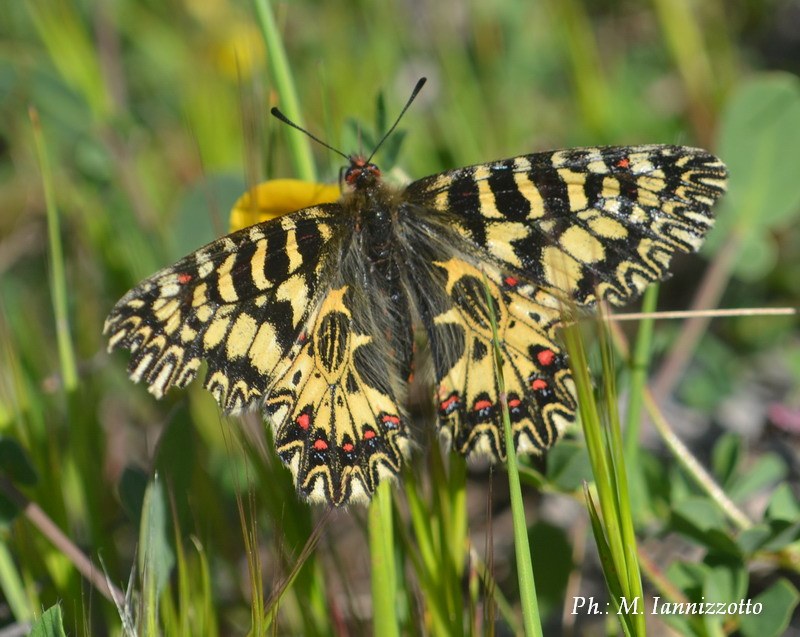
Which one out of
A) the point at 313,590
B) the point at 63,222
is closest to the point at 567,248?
the point at 313,590

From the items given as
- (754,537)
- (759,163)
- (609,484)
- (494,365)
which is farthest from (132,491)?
(759,163)

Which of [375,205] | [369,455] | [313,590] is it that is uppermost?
[375,205]

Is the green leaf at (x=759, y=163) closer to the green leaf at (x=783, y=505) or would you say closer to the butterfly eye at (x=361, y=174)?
the green leaf at (x=783, y=505)

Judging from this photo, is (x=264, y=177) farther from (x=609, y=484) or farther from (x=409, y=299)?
(x=609, y=484)

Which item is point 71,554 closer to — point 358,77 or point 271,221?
point 271,221

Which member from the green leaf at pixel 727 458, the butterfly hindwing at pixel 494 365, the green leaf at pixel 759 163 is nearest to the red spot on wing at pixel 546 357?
the butterfly hindwing at pixel 494 365

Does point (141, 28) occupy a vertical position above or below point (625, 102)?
above

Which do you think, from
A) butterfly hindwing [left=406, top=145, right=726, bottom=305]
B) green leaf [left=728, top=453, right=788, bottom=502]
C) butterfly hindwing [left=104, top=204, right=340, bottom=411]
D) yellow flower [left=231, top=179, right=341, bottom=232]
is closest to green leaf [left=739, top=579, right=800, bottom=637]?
green leaf [left=728, top=453, right=788, bottom=502]
